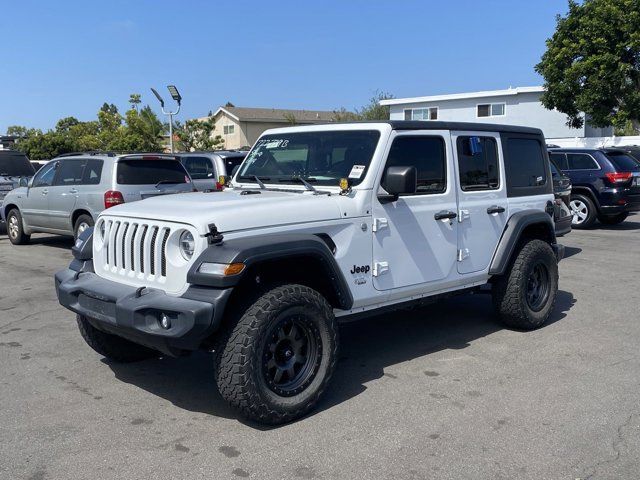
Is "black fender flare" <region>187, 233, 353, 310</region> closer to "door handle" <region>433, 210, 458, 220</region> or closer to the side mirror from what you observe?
the side mirror

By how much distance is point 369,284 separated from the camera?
474cm

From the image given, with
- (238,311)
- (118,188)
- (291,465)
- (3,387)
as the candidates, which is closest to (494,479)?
(291,465)

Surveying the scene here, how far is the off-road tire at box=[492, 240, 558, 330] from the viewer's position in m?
6.04

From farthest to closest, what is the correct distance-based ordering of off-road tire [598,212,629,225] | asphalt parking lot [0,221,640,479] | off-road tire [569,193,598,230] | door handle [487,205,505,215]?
off-road tire [598,212,629,225]
off-road tire [569,193,598,230]
door handle [487,205,505,215]
asphalt parking lot [0,221,640,479]

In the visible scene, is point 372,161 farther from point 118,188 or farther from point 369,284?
point 118,188

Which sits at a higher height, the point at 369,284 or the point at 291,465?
the point at 369,284

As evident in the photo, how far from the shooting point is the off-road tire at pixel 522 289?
604cm

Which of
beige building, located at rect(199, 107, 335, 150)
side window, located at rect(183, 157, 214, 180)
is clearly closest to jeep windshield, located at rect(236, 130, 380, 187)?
side window, located at rect(183, 157, 214, 180)

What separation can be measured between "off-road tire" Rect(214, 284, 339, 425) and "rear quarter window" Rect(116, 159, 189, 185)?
677 centimetres

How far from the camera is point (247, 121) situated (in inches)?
1893

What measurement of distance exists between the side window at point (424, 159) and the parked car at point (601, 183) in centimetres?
1009

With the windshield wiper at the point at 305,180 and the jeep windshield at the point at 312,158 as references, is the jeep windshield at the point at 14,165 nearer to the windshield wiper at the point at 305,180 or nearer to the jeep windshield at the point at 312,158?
the jeep windshield at the point at 312,158

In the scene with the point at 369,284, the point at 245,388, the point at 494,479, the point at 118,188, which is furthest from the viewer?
the point at 118,188

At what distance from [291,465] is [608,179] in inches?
505
